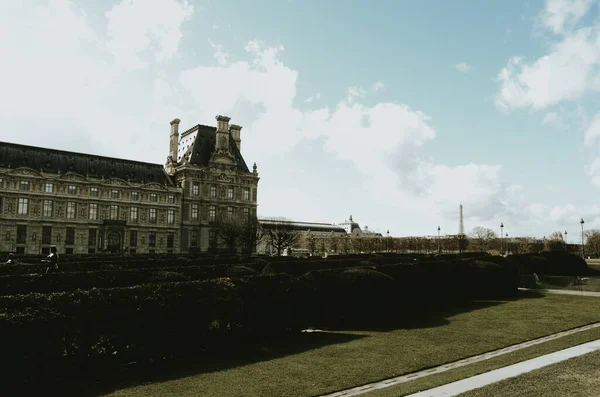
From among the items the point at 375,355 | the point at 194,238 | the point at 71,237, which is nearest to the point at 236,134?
the point at 194,238

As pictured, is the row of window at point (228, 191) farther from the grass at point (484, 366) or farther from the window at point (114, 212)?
the grass at point (484, 366)

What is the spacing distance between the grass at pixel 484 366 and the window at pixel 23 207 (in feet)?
210

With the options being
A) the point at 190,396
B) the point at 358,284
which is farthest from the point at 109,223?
the point at 190,396

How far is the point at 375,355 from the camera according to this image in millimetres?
13500

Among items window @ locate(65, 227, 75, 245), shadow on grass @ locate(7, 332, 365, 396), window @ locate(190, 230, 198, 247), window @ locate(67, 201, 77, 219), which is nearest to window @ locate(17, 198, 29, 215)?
window @ locate(67, 201, 77, 219)

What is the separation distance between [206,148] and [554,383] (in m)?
74.6

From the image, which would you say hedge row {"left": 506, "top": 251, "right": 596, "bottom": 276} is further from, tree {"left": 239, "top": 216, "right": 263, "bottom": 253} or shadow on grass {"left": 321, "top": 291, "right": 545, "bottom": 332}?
tree {"left": 239, "top": 216, "right": 263, "bottom": 253}

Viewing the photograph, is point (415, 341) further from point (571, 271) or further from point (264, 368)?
point (571, 271)

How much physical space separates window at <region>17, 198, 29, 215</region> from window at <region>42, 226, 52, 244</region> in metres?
3.16

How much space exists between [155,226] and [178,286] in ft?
202

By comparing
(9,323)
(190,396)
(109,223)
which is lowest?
(190,396)

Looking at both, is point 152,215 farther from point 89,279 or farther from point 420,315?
point 420,315

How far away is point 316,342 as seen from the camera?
49.8 ft

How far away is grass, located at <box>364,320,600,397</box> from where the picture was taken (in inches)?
407
